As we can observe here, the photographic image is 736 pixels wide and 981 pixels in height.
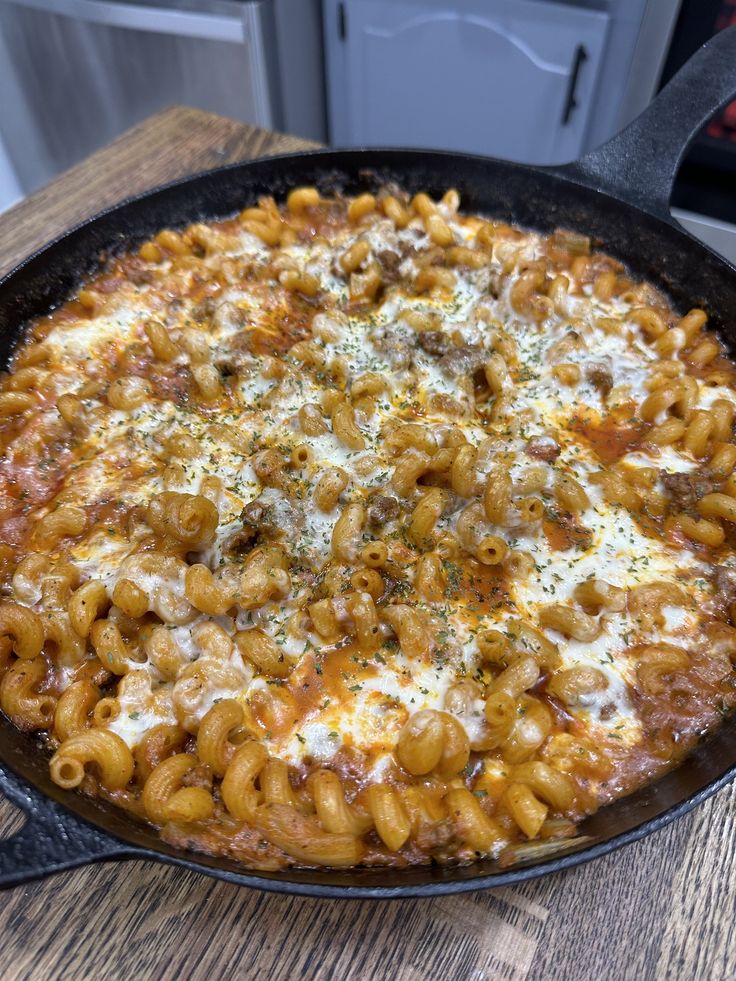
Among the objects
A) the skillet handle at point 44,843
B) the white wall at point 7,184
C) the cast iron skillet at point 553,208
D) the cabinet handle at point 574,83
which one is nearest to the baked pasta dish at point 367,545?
the cast iron skillet at point 553,208

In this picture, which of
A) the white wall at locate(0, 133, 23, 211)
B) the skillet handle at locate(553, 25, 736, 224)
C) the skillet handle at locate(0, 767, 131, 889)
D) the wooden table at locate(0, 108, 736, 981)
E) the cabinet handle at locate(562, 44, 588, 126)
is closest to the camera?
the skillet handle at locate(0, 767, 131, 889)

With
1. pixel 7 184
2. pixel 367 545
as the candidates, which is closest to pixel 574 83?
pixel 367 545

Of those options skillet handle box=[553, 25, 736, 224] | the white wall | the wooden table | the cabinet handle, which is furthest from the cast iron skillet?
the white wall

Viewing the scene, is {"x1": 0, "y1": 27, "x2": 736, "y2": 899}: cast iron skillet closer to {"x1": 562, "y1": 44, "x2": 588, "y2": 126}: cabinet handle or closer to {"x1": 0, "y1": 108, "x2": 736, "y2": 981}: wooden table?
{"x1": 0, "y1": 108, "x2": 736, "y2": 981}: wooden table

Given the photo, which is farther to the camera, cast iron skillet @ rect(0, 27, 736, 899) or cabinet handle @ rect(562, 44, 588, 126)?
cabinet handle @ rect(562, 44, 588, 126)

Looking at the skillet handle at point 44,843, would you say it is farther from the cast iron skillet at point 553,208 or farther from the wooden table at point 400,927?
the wooden table at point 400,927
